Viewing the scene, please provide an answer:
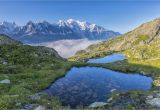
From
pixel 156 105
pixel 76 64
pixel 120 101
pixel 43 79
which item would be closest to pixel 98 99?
pixel 120 101

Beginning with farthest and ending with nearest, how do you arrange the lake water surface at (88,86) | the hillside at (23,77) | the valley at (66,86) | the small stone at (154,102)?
1. the lake water surface at (88,86)
2. the valley at (66,86)
3. the small stone at (154,102)
4. the hillside at (23,77)

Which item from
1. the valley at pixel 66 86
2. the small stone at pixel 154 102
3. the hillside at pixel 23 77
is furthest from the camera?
the valley at pixel 66 86

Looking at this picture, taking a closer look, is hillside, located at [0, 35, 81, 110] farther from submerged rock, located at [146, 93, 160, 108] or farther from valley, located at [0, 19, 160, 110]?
submerged rock, located at [146, 93, 160, 108]

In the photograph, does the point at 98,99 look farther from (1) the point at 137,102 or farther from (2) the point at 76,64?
(2) the point at 76,64

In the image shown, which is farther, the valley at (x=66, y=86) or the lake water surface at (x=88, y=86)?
the lake water surface at (x=88, y=86)

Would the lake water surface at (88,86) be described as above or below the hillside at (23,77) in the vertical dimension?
below

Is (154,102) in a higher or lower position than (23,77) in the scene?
lower

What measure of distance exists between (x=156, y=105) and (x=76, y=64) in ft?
195

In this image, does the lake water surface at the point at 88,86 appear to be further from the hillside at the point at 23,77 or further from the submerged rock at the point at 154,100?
the submerged rock at the point at 154,100

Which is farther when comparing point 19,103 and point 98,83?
point 98,83

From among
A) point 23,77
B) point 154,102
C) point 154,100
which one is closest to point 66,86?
point 23,77

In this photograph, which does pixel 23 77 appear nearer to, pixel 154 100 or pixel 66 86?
pixel 66 86

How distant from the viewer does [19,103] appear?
135 ft

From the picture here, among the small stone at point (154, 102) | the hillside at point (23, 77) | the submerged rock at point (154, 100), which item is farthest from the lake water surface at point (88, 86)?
the small stone at point (154, 102)
